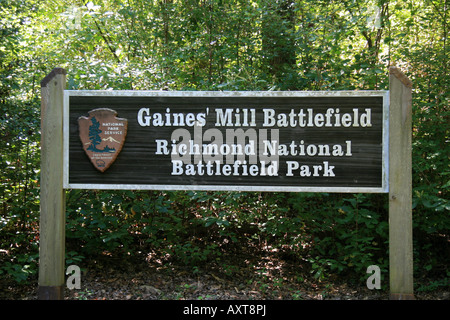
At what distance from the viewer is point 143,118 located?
11.7ft

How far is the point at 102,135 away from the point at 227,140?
3.77 ft

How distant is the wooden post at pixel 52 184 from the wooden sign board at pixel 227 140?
0.27 feet

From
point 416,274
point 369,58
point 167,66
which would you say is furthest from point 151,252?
point 369,58

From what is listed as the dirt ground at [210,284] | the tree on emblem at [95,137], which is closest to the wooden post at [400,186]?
the dirt ground at [210,284]

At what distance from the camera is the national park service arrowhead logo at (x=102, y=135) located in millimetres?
3535

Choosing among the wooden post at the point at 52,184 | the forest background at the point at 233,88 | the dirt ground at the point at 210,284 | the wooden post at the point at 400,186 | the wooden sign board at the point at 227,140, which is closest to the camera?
the wooden post at the point at 400,186

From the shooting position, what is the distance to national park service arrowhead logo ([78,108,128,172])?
3.54 meters

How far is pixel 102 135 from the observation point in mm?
3547

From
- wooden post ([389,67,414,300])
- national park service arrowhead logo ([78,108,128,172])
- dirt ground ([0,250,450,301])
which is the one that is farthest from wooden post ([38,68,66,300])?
wooden post ([389,67,414,300])

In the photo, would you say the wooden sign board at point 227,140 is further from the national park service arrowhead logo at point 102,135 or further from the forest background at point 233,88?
the forest background at point 233,88

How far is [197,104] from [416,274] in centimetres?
399

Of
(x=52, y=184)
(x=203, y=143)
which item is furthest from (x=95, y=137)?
(x=203, y=143)

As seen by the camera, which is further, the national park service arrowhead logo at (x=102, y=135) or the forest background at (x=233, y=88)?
the forest background at (x=233, y=88)

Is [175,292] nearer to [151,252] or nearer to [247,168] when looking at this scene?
[151,252]
